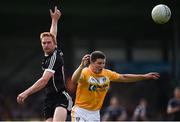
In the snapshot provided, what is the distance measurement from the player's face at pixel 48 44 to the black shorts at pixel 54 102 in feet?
2.52

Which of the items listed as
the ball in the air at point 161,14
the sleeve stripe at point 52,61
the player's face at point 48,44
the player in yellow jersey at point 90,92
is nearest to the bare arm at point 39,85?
the sleeve stripe at point 52,61

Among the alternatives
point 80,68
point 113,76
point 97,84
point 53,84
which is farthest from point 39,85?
point 113,76

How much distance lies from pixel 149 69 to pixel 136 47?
7.13m

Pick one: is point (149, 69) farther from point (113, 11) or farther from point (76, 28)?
point (76, 28)

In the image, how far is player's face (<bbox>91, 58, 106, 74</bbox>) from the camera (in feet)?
36.4

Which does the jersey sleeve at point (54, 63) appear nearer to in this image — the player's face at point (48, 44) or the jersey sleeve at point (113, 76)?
the player's face at point (48, 44)

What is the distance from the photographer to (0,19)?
3644 cm

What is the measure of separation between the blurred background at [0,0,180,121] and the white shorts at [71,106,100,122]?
17945 millimetres

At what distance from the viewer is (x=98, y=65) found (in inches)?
440

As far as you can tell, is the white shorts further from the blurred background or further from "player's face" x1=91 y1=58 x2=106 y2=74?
the blurred background

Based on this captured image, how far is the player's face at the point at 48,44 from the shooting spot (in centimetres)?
1085

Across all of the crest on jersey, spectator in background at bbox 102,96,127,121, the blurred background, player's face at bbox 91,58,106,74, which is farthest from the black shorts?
the blurred background

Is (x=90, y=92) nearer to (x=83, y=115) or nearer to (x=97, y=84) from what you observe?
(x=97, y=84)

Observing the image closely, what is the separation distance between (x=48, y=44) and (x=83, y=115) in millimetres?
1517
